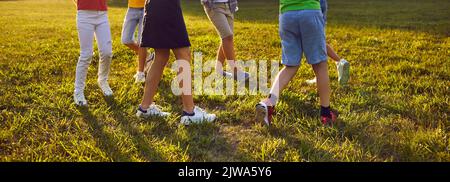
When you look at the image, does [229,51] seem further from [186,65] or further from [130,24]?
[186,65]

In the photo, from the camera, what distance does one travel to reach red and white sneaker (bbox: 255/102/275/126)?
388 centimetres

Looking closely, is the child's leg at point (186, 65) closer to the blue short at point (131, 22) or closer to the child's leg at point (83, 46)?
the child's leg at point (83, 46)

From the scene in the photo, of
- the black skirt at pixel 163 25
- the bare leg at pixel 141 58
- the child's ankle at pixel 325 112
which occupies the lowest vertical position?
the child's ankle at pixel 325 112

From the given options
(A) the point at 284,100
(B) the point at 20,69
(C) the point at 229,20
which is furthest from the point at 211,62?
(B) the point at 20,69

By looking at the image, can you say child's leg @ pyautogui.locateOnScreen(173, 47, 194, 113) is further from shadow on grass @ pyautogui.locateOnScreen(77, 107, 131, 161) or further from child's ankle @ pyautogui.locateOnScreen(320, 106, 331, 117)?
child's ankle @ pyautogui.locateOnScreen(320, 106, 331, 117)

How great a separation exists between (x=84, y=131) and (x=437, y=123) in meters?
3.13

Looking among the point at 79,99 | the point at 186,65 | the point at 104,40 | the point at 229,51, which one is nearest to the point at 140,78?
the point at 104,40

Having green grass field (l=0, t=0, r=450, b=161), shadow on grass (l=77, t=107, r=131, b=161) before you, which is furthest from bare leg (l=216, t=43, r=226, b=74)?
shadow on grass (l=77, t=107, r=131, b=161)

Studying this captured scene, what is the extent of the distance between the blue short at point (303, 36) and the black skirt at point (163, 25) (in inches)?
35.9

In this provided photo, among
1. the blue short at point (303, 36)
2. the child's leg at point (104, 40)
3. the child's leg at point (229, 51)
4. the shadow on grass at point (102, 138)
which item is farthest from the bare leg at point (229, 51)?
the shadow on grass at point (102, 138)

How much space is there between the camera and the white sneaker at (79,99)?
454 cm

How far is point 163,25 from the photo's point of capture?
12.4ft

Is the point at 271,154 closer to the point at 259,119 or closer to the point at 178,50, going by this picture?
the point at 259,119

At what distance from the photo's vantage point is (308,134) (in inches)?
146
